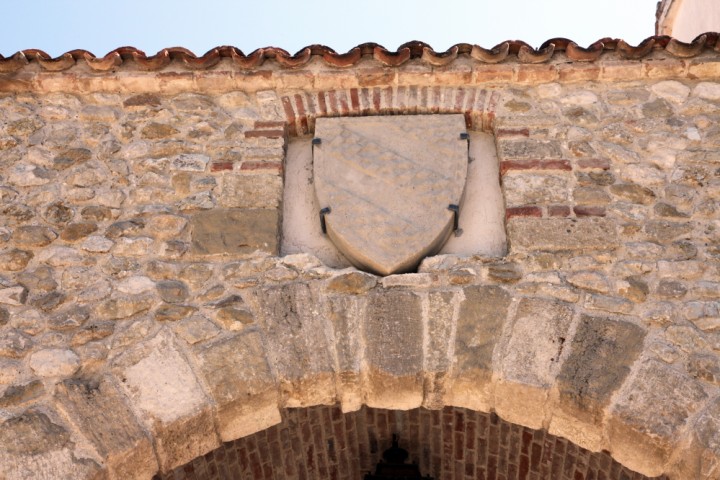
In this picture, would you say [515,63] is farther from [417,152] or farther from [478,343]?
[478,343]

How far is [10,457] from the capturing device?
3258 mm

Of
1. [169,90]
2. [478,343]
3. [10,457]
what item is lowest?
[10,457]

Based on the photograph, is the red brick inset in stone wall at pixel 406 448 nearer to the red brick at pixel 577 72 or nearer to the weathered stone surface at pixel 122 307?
the weathered stone surface at pixel 122 307

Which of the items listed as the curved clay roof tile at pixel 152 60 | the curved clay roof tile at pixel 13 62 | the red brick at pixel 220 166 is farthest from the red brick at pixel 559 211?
the curved clay roof tile at pixel 13 62

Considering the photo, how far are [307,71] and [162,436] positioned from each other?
7.20 ft

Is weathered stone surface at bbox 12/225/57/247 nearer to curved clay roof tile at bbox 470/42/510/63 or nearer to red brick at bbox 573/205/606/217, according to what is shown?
curved clay roof tile at bbox 470/42/510/63

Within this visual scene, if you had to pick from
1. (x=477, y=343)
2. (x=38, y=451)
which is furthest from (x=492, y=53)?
(x=38, y=451)

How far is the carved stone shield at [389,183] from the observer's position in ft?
13.0

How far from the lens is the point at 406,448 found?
518cm

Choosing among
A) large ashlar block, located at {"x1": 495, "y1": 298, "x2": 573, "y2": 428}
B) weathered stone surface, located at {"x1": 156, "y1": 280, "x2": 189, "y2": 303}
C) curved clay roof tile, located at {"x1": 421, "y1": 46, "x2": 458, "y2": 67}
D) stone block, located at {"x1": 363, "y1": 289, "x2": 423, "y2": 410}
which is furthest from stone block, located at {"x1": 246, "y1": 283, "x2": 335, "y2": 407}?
curved clay roof tile, located at {"x1": 421, "y1": 46, "x2": 458, "y2": 67}

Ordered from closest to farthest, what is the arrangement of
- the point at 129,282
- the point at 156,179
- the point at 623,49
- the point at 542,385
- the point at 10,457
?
the point at 10,457
the point at 542,385
the point at 129,282
the point at 156,179
the point at 623,49

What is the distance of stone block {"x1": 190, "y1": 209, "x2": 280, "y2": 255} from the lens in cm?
398

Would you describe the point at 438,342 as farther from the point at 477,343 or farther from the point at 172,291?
the point at 172,291

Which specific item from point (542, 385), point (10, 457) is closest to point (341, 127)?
point (542, 385)
